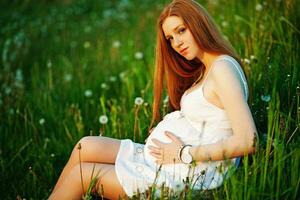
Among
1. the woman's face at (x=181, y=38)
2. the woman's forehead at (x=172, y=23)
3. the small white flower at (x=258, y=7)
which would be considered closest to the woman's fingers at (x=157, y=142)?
the woman's face at (x=181, y=38)

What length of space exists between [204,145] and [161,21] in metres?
0.87

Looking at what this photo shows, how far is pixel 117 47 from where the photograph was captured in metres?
6.36

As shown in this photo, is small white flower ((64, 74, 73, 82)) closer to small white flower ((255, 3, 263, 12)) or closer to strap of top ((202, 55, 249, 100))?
small white flower ((255, 3, 263, 12))

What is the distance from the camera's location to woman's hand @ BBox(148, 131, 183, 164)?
9.91 ft

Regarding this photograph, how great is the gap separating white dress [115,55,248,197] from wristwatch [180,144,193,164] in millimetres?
33

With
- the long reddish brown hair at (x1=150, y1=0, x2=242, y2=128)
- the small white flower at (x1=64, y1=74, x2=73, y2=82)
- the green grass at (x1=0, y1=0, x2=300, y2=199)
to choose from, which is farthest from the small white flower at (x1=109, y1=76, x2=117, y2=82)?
the long reddish brown hair at (x1=150, y1=0, x2=242, y2=128)

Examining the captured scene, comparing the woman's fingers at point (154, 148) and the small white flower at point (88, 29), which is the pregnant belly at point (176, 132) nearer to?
the woman's fingers at point (154, 148)

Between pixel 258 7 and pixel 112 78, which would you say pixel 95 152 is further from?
pixel 258 7

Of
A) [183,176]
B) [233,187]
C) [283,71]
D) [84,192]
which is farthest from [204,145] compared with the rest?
[283,71]

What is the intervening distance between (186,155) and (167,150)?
13cm

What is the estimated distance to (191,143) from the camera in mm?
3092

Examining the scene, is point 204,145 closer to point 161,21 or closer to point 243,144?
point 243,144

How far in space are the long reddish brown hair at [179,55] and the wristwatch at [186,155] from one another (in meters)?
0.55

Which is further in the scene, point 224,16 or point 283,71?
point 224,16
